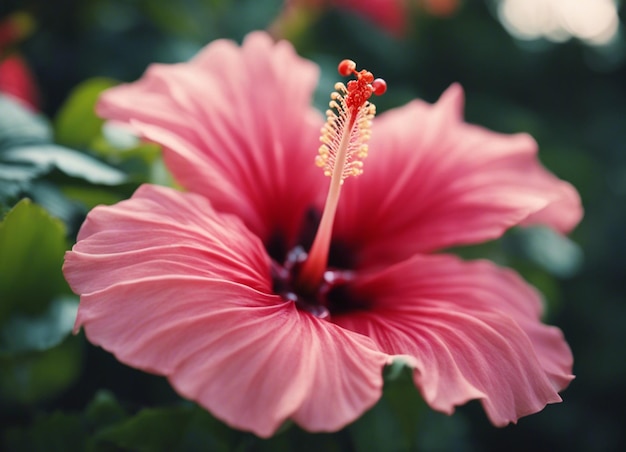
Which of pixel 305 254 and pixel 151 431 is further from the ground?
pixel 305 254

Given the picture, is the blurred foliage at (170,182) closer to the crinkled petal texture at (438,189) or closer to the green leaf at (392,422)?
the green leaf at (392,422)

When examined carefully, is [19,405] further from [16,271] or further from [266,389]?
[266,389]

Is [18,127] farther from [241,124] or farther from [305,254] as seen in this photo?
[305,254]

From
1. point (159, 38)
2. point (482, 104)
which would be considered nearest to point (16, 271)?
point (159, 38)

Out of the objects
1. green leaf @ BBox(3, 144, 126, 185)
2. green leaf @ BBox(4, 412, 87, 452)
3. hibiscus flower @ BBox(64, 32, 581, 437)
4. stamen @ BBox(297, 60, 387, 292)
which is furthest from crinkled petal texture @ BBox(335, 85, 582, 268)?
green leaf @ BBox(4, 412, 87, 452)

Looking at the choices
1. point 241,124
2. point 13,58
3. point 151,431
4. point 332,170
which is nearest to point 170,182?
point 241,124

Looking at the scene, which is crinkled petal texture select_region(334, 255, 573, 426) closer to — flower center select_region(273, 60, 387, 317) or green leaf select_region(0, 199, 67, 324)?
flower center select_region(273, 60, 387, 317)
